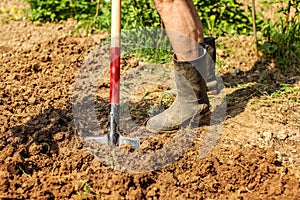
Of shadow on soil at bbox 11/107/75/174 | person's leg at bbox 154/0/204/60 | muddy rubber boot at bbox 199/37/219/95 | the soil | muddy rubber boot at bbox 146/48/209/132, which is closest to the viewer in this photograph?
the soil

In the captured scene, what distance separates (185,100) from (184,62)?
25 cm

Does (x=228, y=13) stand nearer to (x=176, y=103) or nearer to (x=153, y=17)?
(x=153, y=17)

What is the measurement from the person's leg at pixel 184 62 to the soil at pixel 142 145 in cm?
10

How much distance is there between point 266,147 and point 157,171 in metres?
0.75

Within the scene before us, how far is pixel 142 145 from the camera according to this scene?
10.0ft

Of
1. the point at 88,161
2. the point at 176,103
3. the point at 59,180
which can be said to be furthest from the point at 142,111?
the point at 59,180

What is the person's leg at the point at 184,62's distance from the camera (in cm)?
314

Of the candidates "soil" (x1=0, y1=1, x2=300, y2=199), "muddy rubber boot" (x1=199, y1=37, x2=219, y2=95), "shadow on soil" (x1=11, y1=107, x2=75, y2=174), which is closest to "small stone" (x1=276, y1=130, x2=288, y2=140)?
"soil" (x1=0, y1=1, x2=300, y2=199)

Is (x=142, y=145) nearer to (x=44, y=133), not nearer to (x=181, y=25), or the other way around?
(x=44, y=133)

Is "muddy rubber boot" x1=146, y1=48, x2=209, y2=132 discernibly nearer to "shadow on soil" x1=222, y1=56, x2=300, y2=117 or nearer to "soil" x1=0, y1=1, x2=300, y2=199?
"soil" x1=0, y1=1, x2=300, y2=199

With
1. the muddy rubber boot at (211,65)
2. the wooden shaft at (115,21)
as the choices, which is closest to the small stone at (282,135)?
the muddy rubber boot at (211,65)

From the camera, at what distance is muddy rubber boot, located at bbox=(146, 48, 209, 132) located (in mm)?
3238

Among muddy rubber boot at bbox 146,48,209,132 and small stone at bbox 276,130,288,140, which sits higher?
muddy rubber boot at bbox 146,48,209,132

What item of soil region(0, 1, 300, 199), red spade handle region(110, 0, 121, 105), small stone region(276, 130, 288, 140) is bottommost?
small stone region(276, 130, 288, 140)
